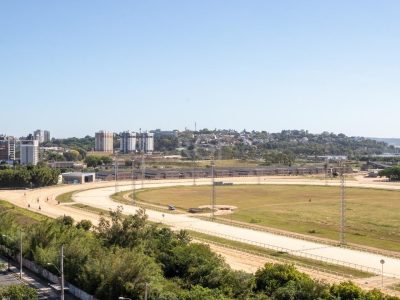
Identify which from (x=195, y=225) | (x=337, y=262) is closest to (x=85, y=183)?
(x=195, y=225)

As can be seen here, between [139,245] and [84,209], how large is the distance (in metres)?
54.3

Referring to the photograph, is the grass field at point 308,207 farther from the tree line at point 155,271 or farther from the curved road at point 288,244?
the tree line at point 155,271

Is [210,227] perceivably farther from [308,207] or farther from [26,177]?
[26,177]

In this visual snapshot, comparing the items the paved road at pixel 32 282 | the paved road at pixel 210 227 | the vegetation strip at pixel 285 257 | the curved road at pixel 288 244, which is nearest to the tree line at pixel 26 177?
the paved road at pixel 210 227

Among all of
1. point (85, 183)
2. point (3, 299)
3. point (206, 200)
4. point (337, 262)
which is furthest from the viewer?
point (85, 183)

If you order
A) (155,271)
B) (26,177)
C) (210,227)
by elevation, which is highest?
(26,177)

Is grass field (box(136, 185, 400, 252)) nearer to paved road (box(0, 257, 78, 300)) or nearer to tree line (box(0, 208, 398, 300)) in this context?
tree line (box(0, 208, 398, 300))

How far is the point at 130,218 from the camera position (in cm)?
4572

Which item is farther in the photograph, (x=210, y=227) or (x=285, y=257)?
(x=210, y=227)

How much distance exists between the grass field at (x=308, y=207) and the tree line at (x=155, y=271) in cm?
2791

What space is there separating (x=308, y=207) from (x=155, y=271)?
210ft

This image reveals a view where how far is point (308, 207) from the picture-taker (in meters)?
96.1

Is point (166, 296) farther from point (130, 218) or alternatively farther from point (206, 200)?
point (206, 200)

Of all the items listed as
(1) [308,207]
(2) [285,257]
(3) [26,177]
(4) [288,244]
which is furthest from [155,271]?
(3) [26,177]
